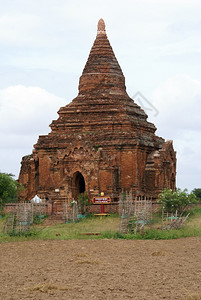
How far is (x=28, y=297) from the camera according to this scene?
11.6 m

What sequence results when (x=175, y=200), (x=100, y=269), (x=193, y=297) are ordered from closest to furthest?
1. (x=193, y=297)
2. (x=100, y=269)
3. (x=175, y=200)

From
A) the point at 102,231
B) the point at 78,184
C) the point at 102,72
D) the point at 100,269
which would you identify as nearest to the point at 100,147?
the point at 78,184

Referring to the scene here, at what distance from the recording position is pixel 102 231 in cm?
2250

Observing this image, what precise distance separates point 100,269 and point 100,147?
14.4 meters

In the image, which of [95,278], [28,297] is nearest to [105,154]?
[95,278]

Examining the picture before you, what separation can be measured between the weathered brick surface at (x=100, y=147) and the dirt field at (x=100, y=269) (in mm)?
8249

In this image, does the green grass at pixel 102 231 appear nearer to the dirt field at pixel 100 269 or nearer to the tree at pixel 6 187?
the dirt field at pixel 100 269

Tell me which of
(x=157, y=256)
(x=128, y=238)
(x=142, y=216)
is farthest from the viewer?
(x=142, y=216)

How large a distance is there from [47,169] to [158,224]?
7829 millimetres

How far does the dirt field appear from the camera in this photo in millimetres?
12094

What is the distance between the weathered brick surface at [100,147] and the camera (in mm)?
28250

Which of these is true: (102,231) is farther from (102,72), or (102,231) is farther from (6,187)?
(102,72)

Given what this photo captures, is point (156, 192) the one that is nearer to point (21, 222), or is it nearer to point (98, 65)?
point (98, 65)

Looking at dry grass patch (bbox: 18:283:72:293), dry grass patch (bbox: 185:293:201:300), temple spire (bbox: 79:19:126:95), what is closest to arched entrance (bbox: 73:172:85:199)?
temple spire (bbox: 79:19:126:95)
